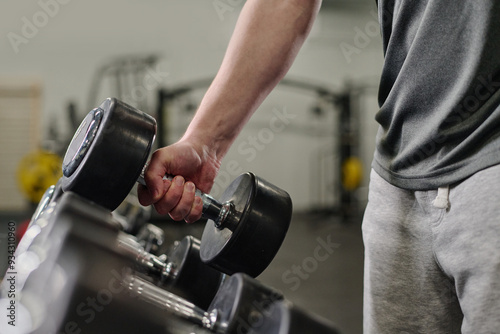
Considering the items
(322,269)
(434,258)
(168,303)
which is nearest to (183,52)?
(322,269)

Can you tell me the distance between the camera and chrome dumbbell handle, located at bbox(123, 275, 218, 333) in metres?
0.50

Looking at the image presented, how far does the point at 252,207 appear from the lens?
729mm

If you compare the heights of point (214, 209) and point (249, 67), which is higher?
point (249, 67)

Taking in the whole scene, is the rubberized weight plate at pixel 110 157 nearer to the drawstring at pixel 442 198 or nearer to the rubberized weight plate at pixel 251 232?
the rubberized weight plate at pixel 251 232

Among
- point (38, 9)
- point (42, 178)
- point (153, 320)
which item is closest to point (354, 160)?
point (42, 178)

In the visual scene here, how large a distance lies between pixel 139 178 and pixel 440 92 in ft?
1.46

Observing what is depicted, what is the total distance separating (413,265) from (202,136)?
1.27 feet

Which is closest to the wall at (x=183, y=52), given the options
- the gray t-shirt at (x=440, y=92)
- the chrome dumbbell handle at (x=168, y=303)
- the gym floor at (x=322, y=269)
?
the gym floor at (x=322, y=269)

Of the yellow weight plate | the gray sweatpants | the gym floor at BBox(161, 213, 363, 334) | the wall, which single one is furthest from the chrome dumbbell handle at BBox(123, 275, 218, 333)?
the wall

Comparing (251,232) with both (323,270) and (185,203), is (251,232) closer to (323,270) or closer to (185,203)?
(185,203)

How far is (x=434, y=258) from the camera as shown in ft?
2.31

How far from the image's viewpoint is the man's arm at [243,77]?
Result: 820 millimetres

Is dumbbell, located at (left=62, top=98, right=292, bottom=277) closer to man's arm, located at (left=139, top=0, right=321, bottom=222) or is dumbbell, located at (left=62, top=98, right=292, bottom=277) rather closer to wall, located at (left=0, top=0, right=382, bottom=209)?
man's arm, located at (left=139, top=0, right=321, bottom=222)

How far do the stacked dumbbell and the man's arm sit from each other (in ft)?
0.23
